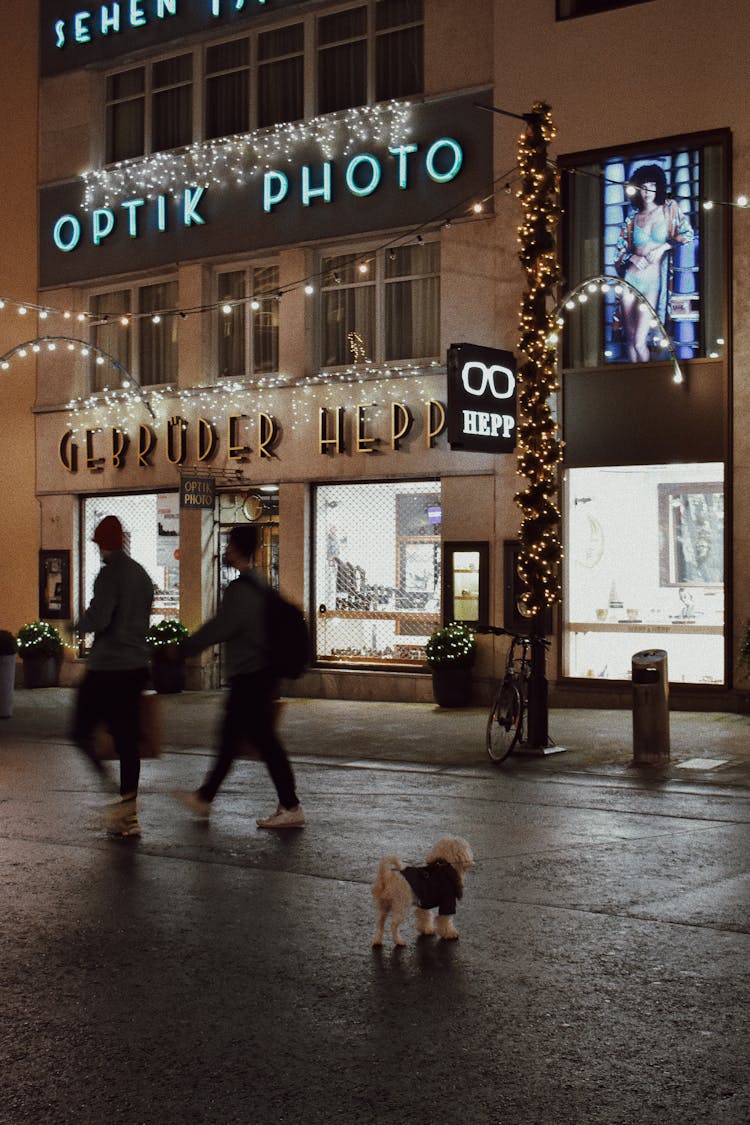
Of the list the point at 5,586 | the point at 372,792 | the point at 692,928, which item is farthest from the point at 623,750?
the point at 5,586

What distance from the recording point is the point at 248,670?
9.53 meters

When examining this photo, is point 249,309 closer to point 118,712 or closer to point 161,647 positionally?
point 161,647

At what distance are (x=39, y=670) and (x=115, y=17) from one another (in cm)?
1118

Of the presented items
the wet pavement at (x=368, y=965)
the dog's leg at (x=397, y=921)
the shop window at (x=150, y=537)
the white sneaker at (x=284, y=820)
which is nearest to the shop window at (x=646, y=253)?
the shop window at (x=150, y=537)

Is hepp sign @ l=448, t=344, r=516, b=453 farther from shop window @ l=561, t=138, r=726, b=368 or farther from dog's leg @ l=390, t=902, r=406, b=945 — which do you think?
dog's leg @ l=390, t=902, r=406, b=945

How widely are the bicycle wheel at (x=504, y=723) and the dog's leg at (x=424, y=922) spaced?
6.73 metres

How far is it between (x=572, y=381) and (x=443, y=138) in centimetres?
419

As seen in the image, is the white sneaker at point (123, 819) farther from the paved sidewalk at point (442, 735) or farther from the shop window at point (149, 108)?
the shop window at point (149, 108)

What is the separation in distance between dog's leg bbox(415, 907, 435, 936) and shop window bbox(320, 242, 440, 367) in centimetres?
1439

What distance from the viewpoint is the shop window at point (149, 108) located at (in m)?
23.5

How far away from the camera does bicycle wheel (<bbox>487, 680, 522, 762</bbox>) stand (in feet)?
44.5

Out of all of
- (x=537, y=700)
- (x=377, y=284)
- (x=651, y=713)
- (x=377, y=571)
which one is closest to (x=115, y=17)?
(x=377, y=284)

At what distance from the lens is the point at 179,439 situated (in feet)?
74.3

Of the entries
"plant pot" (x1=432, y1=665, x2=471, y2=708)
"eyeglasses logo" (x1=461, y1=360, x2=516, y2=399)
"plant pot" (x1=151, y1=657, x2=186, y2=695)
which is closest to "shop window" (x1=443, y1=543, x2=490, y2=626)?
"plant pot" (x1=432, y1=665, x2=471, y2=708)
